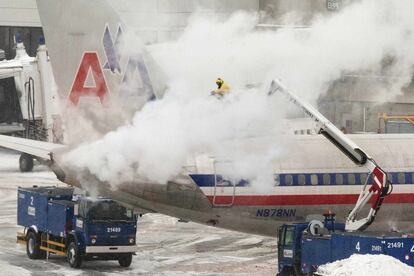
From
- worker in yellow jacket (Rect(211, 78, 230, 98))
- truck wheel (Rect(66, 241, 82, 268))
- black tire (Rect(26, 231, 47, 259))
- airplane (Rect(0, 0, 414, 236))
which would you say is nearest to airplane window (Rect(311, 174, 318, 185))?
airplane (Rect(0, 0, 414, 236))

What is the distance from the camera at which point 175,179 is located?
29.8 meters

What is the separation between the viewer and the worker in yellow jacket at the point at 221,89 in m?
29.2

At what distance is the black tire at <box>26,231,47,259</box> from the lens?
119 ft

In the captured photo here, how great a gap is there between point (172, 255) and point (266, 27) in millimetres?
10205

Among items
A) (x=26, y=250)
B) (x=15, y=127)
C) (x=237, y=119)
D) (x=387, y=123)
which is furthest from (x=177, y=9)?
(x=15, y=127)

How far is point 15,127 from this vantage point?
84.8m

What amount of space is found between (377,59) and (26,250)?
16.2 meters

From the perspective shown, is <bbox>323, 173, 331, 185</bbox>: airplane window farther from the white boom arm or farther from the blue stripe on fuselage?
the white boom arm

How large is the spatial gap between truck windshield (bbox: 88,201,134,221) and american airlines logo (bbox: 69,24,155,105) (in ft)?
18.6

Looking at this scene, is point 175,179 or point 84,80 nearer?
point 175,179

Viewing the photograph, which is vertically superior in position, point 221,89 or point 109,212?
point 221,89

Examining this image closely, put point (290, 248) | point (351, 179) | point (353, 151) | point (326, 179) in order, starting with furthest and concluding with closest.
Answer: point (351, 179) < point (326, 179) < point (290, 248) < point (353, 151)

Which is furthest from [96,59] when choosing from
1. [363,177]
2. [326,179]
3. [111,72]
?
[363,177]

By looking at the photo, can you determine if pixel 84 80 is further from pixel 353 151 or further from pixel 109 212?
pixel 353 151
